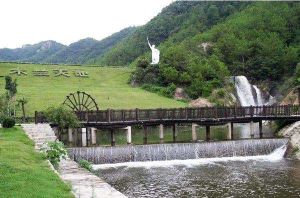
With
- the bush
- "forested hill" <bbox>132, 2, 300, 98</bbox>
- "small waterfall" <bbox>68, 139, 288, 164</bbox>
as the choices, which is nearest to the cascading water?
"forested hill" <bbox>132, 2, 300, 98</bbox>

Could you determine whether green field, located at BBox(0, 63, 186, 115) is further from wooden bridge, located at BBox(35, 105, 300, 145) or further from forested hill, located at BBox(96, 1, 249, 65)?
forested hill, located at BBox(96, 1, 249, 65)

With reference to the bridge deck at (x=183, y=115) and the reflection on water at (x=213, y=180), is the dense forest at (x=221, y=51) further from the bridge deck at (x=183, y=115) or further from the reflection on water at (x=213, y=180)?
the reflection on water at (x=213, y=180)

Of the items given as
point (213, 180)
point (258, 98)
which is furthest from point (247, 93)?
point (213, 180)

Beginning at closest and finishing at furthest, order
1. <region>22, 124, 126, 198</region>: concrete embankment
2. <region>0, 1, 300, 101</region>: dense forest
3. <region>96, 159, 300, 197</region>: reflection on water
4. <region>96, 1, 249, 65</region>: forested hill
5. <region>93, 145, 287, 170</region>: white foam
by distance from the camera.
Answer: <region>22, 124, 126, 198</region>: concrete embankment → <region>96, 159, 300, 197</region>: reflection on water → <region>93, 145, 287, 170</region>: white foam → <region>0, 1, 300, 101</region>: dense forest → <region>96, 1, 249, 65</region>: forested hill

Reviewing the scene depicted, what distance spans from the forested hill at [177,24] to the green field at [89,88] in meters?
63.6

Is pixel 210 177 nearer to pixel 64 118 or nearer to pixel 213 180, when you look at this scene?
pixel 213 180

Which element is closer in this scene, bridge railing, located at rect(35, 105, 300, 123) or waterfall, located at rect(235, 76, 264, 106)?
bridge railing, located at rect(35, 105, 300, 123)

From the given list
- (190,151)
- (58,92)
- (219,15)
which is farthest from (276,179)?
(219,15)

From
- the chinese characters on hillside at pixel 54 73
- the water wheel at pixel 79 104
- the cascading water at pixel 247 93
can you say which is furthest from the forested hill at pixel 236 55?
the water wheel at pixel 79 104

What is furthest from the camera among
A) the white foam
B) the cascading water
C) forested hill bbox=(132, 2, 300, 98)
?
forested hill bbox=(132, 2, 300, 98)

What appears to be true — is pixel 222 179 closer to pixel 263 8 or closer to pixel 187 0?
pixel 263 8

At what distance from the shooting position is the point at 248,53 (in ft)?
318

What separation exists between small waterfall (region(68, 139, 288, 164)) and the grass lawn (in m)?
12.3

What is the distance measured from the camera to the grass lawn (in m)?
15.7
